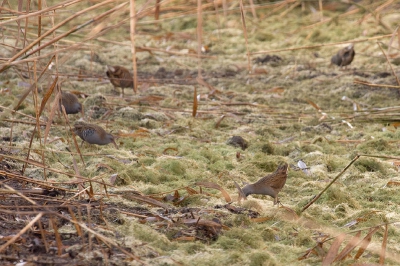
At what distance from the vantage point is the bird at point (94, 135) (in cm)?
421

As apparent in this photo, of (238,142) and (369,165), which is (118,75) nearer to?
(238,142)

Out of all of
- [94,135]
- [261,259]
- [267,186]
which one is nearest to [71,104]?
[94,135]

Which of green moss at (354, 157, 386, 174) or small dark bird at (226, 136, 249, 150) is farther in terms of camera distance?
small dark bird at (226, 136, 249, 150)

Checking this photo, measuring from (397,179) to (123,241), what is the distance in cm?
203

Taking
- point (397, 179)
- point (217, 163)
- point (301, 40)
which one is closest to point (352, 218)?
point (397, 179)

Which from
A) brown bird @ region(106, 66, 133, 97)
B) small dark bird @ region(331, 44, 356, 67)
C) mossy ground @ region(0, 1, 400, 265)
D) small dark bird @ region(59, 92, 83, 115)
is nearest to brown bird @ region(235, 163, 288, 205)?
mossy ground @ region(0, 1, 400, 265)

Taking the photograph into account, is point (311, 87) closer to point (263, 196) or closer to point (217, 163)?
point (217, 163)

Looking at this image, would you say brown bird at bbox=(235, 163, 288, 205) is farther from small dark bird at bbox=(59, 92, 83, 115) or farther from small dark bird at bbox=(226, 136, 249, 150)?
small dark bird at bbox=(59, 92, 83, 115)

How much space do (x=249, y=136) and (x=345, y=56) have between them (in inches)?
93.4

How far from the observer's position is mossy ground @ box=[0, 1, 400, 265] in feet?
9.12

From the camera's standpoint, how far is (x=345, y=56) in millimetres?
6781

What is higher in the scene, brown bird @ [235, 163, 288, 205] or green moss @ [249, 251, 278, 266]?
green moss @ [249, 251, 278, 266]

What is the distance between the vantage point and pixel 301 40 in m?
8.03

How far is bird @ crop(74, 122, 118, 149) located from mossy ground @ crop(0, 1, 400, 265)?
9 cm
